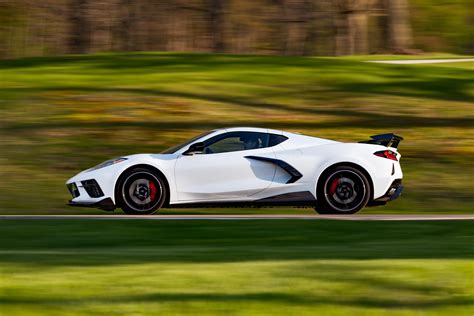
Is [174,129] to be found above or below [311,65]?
below

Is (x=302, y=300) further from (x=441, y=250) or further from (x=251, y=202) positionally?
(x=251, y=202)

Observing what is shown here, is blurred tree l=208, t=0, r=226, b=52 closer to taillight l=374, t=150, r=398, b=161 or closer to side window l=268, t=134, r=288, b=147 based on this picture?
side window l=268, t=134, r=288, b=147

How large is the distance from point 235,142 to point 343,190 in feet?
4.94

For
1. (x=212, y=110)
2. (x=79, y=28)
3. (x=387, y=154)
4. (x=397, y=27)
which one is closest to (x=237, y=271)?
(x=387, y=154)

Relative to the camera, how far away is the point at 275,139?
45.4ft

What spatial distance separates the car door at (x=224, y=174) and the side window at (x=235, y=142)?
0.5 inches

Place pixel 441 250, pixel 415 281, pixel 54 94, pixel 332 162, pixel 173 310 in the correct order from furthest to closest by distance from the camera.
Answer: pixel 54 94
pixel 332 162
pixel 441 250
pixel 415 281
pixel 173 310

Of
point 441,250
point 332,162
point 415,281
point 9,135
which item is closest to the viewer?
point 415,281

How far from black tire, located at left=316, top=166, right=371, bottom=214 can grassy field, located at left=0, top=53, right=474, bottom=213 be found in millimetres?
2415

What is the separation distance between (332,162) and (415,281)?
566 cm

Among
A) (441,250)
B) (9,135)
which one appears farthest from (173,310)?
(9,135)

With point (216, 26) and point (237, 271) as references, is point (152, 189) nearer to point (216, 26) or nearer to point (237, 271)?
point (237, 271)

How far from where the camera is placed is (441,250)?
995 centimetres

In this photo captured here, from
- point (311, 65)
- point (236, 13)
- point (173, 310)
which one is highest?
point (236, 13)
